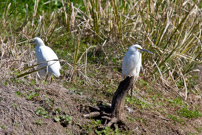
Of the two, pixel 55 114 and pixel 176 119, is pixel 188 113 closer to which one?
pixel 176 119

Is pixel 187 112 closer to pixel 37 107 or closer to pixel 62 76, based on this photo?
pixel 62 76

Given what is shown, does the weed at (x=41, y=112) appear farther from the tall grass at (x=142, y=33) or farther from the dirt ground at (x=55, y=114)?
the tall grass at (x=142, y=33)

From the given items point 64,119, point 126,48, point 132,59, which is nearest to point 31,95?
point 64,119

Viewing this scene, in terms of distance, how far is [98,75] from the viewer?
5863mm

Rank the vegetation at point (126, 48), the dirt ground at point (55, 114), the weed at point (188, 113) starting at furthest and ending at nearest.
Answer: the weed at point (188, 113) → the vegetation at point (126, 48) → the dirt ground at point (55, 114)

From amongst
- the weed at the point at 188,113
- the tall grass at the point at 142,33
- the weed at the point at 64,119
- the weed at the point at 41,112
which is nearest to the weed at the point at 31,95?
the weed at the point at 41,112

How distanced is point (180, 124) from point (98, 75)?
1.90 meters

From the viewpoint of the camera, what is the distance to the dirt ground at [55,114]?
3546mm

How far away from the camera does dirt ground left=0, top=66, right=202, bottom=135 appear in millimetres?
3546

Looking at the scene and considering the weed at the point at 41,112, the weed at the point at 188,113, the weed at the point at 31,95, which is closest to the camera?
the weed at the point at 41,112

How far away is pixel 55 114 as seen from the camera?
392 centimetres

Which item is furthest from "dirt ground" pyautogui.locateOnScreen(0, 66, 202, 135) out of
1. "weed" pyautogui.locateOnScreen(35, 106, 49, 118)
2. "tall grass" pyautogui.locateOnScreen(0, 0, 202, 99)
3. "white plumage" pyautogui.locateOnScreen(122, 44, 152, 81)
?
"tall grass" pyautogui.locateOnScreen(0, 0, 202, 99)

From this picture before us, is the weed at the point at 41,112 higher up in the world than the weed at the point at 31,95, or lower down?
lower down

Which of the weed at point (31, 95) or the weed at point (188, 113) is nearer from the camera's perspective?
the weed at point (31, 95)
